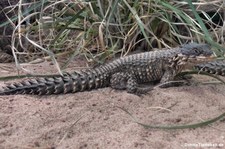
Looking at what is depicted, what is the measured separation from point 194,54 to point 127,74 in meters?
0.62

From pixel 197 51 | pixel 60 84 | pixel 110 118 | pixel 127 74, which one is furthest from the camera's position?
pixel 127 74

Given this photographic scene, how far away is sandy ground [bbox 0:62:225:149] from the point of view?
2908 millimetres

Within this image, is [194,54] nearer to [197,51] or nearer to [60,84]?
[197,51]

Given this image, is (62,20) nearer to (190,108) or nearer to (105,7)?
(105,7)

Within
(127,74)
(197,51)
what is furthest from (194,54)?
(127,74)

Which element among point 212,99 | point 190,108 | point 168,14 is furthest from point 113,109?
point 168,14

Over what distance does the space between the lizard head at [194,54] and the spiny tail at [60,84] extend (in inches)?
27.9

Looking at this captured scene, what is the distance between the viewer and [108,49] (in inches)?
179

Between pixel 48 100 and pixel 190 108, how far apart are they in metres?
1.15

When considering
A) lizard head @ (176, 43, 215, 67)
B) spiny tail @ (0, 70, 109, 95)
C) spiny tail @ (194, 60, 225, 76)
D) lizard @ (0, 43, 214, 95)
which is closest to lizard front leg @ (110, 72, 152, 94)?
lizard @ (0, 43, 214, 95)

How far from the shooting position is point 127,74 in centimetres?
401

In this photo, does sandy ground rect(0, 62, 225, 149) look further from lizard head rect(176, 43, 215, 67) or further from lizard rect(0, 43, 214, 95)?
lizard head rect(176, 43, 215, 67)

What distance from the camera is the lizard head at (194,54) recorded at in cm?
388

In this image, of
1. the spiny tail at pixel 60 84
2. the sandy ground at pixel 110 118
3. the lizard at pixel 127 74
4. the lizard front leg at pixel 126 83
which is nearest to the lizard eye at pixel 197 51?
the lizard at pixel 127 74
